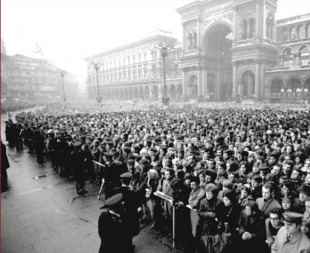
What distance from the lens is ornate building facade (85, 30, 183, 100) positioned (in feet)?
199

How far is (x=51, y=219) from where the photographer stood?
19.9 ft

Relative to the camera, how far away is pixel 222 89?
49.8 metres

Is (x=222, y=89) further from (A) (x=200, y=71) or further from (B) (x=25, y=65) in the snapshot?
(B) (x=25, y=65)

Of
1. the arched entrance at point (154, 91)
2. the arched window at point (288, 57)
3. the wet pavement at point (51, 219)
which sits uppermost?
the arched window at point (288, 57)

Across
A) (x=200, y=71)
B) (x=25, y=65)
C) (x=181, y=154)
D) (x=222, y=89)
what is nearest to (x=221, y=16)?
(x=200, y=71)

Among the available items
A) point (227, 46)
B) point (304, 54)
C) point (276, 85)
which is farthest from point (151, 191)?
point (227, 46)

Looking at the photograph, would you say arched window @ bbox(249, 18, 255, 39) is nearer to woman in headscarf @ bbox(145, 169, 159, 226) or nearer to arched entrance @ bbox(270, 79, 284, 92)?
arched entrance @ bbox(270, 79, 284, 92)

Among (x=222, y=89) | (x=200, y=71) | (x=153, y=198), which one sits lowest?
(x=153, y=198)

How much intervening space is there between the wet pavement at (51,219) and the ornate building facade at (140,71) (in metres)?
45.9

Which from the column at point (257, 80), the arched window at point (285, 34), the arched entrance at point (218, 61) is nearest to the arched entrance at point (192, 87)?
the arched entrance at point (218, 61)

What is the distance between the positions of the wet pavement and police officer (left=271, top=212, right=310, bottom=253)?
2.18 meters

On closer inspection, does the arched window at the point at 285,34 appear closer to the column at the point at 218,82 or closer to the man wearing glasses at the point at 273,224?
the column at the point at 218,82

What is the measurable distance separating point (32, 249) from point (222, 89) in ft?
161

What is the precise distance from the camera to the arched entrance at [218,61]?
4509cm
